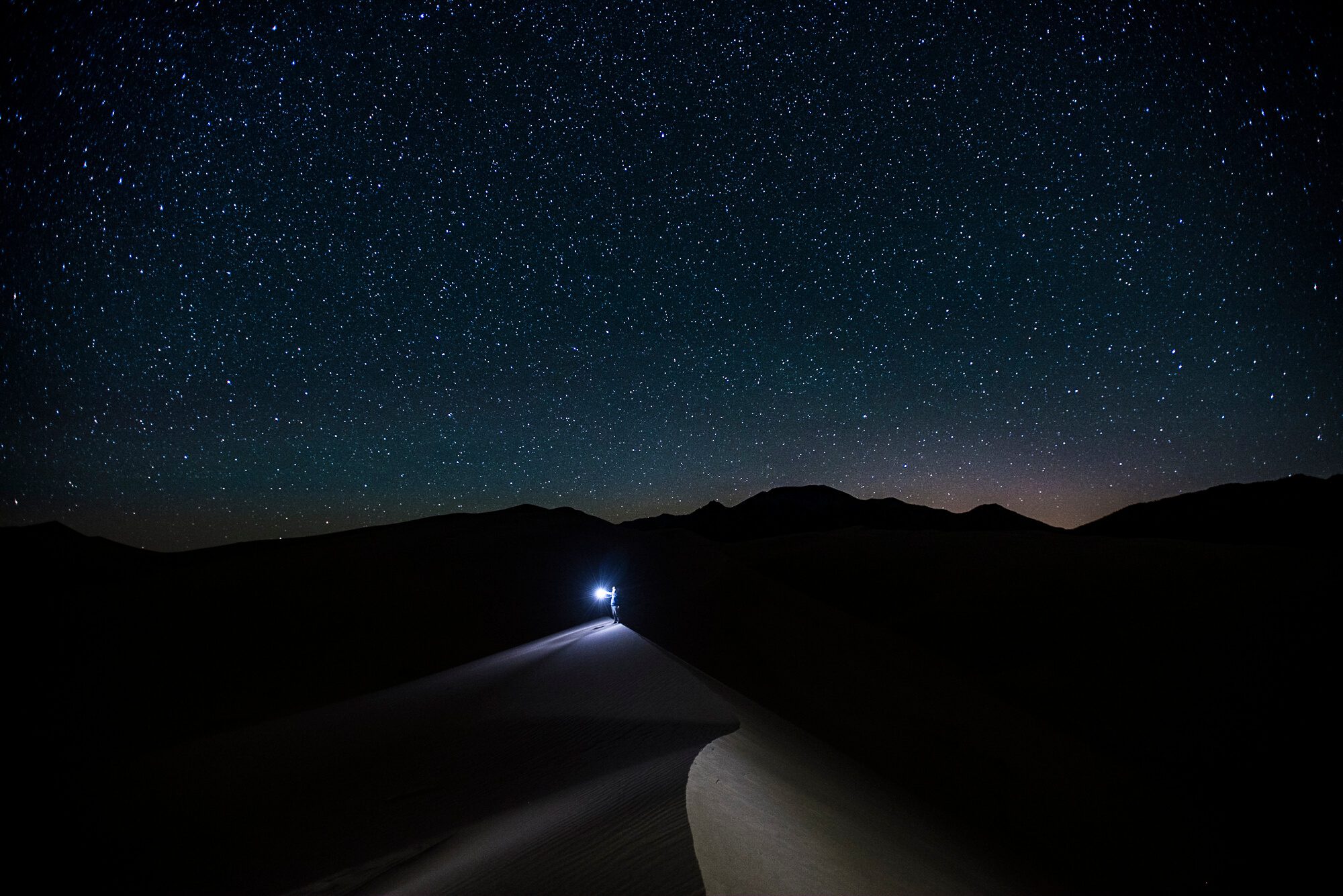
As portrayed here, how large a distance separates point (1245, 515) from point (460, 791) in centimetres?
8528

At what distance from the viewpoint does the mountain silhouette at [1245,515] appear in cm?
5641

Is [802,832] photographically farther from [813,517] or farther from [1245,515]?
[813,517]

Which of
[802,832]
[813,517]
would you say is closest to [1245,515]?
[813,517]

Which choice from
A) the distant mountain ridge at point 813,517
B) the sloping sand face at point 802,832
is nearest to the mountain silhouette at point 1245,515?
the distant mountain ridge at point 813,517

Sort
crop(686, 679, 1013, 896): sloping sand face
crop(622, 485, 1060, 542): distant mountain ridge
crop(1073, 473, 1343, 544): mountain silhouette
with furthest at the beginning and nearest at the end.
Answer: crop(622, 485, 1060, 542): distant mountain ridge → crop(1073, 473, 1343, 544): mountain silhouette → crop(686, 679, 1013, 896): sloping sand face

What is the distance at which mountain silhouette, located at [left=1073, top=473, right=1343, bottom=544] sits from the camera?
56.4 metres

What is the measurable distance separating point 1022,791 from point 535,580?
21.4 meters

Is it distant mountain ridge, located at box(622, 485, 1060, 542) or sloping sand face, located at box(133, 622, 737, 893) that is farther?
distant mountain ridge, located at box(622, 485, 1060, 542)

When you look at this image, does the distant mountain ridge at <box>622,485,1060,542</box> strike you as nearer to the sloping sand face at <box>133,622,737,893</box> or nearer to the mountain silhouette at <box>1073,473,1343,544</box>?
the mountain silhouette at <box>1073,473,1343,544</box>

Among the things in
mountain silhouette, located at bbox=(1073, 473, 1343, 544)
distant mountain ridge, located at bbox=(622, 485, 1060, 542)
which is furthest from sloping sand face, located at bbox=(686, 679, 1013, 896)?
distant mountain ridge, located at bbox=(622, 485, 1060, 542)

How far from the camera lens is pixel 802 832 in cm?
368

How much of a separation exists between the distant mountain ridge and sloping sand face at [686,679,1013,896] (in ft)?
278

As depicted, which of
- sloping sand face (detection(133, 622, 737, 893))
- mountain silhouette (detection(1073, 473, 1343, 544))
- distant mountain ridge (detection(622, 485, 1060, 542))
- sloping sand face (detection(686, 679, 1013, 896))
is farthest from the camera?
distant mountain ridge (detection(622, 485, 1060, 542))

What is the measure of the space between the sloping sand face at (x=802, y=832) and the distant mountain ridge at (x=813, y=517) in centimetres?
8481
